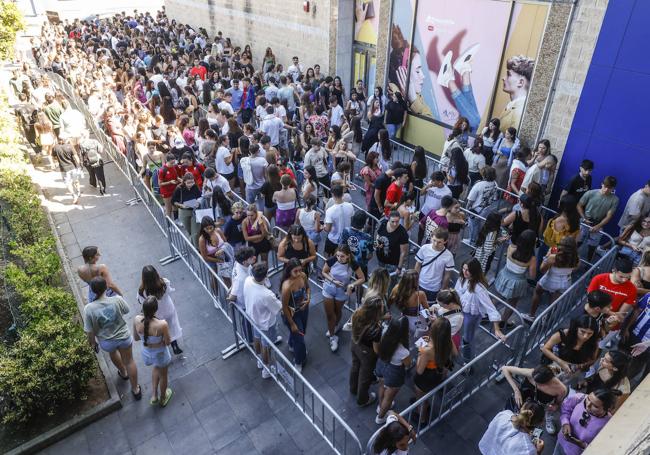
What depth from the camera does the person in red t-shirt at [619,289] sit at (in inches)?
230

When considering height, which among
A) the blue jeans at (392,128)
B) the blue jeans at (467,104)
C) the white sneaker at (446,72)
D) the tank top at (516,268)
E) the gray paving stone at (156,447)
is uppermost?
the white sneaker at (446,72)

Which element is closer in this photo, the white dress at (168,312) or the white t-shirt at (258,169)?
the white dress at (168,312)

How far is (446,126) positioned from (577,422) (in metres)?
9.70

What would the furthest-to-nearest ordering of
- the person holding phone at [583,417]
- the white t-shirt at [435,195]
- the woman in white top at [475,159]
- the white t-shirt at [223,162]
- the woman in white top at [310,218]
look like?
the white t-shirt at [223,162]
the woman in white top at [475,159]
the white t-shirt at [435,195]
the woman in white top at [310,218]
the person holding phone at [583,417]

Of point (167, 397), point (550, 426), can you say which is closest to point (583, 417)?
point (550, 426)

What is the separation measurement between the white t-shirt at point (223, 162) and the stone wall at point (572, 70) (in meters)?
6.79

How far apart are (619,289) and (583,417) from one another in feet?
7.25

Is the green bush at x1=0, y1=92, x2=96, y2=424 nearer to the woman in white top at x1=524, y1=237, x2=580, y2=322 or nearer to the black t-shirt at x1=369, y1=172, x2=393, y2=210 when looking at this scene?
the black t-shirt at x1=369, y1=172, x2=393, y2=210

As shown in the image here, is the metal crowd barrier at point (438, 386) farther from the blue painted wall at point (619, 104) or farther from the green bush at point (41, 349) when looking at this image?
the blue painted wall at point (619, 104)

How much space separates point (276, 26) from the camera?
19234mm

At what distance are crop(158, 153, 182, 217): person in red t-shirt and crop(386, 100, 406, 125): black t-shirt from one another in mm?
6722

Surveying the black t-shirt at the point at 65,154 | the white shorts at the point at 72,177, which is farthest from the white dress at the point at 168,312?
the white shorts at the point at 72,177

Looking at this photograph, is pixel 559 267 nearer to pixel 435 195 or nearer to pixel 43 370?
pixel 435 195

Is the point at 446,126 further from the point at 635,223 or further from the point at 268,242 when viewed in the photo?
the point at 268,242
